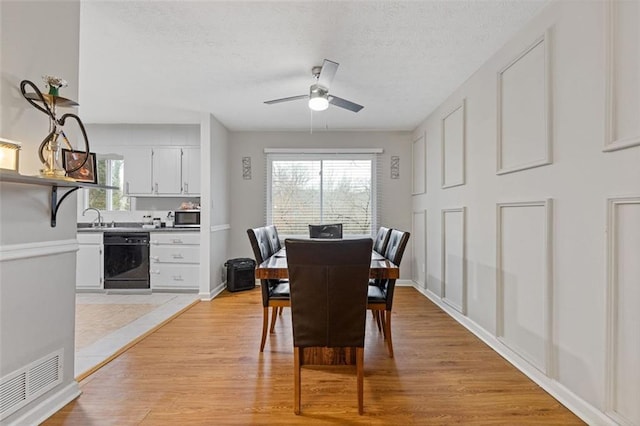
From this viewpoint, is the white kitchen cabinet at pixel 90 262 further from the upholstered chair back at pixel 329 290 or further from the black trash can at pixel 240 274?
the upholstered chair back at pixel 329 290

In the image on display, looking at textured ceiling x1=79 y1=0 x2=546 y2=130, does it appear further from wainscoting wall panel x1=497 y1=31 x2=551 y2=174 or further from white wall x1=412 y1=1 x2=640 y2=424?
white wall x1=412 y1=1 x2=640 y2=424

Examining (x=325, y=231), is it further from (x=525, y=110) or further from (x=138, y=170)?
(x=138, y=170)

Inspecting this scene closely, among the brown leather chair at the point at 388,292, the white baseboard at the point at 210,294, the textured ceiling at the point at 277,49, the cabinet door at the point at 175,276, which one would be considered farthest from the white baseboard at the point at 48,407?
the cabinet door at the point at 175,276

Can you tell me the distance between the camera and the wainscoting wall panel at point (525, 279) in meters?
2.01

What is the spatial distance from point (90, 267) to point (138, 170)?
151 centimetres

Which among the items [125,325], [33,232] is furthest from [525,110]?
[125,325]

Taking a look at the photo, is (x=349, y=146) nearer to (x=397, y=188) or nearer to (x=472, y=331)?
(x=397, y=188)

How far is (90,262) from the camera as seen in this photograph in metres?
4.40

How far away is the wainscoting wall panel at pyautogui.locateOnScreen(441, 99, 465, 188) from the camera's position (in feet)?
10.7

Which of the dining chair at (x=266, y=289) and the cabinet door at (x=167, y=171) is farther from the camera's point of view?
the cabinet door at (x=167, y=171)

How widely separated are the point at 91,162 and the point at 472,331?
130 inches

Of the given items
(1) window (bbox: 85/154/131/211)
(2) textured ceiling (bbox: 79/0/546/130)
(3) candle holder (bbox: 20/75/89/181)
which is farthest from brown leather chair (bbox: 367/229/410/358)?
(1) window (bbox: 85/154/131/211)

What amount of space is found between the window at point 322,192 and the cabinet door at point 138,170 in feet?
6.02

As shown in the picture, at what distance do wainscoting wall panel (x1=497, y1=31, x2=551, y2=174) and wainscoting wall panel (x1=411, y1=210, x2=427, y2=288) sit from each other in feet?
6.83
